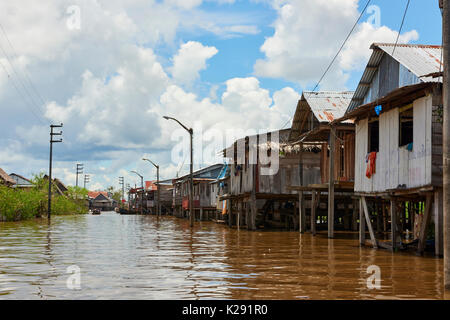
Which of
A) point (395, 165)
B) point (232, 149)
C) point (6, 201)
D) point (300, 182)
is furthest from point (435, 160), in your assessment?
point (6, 201)

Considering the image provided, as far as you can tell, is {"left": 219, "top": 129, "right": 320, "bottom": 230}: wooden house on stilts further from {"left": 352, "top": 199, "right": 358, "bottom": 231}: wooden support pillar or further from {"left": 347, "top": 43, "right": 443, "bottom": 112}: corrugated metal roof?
{"left": 347, "top": 43, "right": 443, "bottom": 112}: corrugated metal roof

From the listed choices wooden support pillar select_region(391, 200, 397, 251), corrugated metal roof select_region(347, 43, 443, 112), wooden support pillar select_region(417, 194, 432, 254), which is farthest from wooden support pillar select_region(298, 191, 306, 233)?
wooden support pillar select_region(417, 194, 432, 254)

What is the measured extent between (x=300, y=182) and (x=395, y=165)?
43.8 ft

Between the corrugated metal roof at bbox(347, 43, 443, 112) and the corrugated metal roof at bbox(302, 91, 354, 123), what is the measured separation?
2.71m

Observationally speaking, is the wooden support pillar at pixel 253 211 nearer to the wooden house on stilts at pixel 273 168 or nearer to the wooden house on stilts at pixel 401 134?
the wooden house on stilts at pixel 273 168

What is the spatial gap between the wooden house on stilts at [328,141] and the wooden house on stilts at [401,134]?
213 centimetres

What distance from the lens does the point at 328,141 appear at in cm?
2605

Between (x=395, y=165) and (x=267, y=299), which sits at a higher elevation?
(x=395, y=165)

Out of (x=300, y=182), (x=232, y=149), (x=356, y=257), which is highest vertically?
(x=232, y=149)

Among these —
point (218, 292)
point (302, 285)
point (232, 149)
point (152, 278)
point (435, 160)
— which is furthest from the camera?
point (232, 149)

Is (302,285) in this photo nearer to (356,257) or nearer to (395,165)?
(356,257)

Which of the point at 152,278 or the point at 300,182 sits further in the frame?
the point at 300,182

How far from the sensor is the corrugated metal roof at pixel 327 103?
24.9 meters

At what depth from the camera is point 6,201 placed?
143 feet
